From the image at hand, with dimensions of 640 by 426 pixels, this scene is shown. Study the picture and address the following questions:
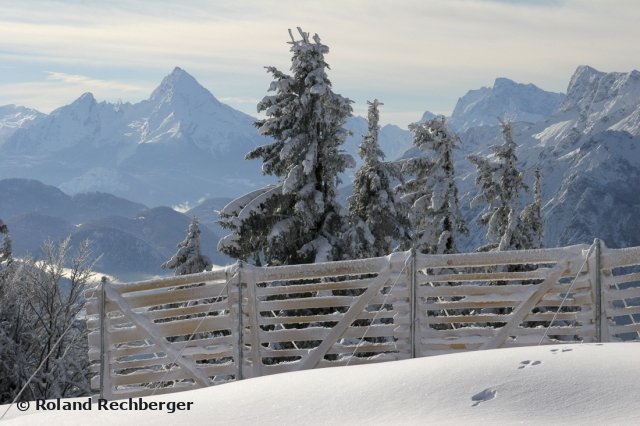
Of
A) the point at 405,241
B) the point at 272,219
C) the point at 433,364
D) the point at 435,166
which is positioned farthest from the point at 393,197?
the point at 433,364

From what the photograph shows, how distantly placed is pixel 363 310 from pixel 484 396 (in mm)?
3507

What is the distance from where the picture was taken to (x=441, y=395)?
7.44 m

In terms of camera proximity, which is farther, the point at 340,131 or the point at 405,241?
the point at 405,241

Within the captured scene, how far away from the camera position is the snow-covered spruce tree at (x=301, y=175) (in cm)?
2447

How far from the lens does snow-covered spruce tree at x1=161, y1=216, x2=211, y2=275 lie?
3412 cm

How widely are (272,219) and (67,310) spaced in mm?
11510

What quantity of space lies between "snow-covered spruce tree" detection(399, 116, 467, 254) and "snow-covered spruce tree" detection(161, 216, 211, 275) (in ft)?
29.3

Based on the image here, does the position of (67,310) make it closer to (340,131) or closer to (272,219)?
(272,219)

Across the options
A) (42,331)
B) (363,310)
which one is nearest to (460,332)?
(363,310)

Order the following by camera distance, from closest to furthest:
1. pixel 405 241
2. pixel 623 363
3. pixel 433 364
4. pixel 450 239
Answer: pixel 623 363, pixel 433 364, pixel 405 241, pixel 450 239

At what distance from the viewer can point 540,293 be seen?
33.7 feet

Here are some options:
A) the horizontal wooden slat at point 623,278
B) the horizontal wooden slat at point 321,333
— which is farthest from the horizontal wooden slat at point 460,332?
the horizontal wooden slat at point 623,278

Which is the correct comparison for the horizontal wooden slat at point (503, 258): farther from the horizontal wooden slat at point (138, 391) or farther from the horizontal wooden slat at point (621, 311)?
the horizontal wooden slat at point (138, 391)

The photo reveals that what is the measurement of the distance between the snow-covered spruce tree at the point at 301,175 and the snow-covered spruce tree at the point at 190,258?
851 cm
